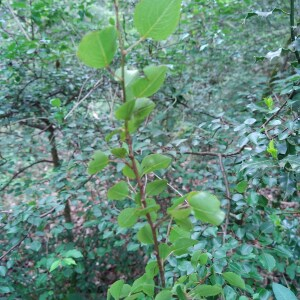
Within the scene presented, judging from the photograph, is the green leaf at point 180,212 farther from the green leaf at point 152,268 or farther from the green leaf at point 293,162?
the green leaf at point 293,162

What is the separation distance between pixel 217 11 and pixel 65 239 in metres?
2.59

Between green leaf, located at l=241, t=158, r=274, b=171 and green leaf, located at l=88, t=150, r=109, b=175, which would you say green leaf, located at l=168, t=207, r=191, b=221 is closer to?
green leaf, located at l=88, t=150, r=109, b=175

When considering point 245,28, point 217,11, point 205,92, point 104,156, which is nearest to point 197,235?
point 104,156

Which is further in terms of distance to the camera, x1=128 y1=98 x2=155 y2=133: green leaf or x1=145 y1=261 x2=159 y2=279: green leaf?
x1=145 y1=261 x2=159 y2=279: green leaf

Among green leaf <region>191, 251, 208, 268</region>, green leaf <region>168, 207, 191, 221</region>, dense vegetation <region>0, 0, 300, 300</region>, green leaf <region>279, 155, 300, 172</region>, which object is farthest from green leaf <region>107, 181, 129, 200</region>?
green leaf <region>279, 155, 300, 172</region>

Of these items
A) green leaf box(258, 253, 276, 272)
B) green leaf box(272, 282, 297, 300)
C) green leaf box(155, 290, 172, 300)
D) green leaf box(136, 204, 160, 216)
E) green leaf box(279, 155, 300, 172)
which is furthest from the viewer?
green leaf box(258, 253, 276, 272)

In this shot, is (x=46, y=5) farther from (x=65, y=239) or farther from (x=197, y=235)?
(x=197, y=235)

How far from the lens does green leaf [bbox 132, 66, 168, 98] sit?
520 mm

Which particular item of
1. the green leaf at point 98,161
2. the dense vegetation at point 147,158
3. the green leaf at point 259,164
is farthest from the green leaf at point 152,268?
the green leaf at point 259,164

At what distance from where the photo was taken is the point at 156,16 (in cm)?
49

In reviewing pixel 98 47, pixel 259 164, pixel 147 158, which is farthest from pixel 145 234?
pixel 259 164

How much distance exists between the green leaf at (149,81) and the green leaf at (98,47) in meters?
0.06

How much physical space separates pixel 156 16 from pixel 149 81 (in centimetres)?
10

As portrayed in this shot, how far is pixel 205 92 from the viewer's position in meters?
2.90
